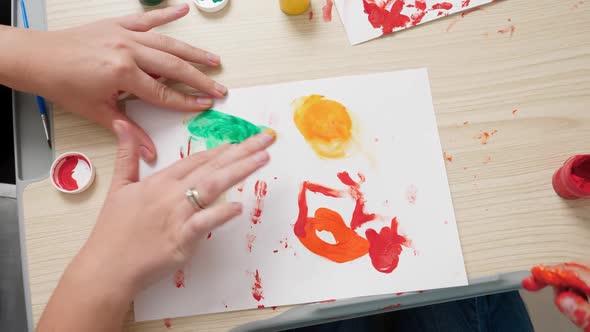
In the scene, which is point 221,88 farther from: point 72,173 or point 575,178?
point 575,178

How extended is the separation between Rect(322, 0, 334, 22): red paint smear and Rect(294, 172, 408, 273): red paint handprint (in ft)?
1.05

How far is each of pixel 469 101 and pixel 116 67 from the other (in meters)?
0.63

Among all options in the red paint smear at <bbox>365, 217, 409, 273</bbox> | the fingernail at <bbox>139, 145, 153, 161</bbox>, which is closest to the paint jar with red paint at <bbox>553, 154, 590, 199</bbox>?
the red paint smear at <bbox>365, 217, 409, 273</bbox>

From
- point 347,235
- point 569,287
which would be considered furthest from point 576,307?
point 347,235

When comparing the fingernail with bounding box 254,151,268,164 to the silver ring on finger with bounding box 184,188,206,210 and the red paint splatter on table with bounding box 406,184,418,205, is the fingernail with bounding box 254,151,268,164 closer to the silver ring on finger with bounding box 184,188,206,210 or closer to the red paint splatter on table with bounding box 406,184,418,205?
the silver ring on finger with bounding box 184,188,206,210

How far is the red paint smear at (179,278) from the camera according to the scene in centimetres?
68

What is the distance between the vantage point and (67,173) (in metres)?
0.72

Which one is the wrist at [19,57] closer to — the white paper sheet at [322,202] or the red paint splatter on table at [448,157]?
the white paper sheet at [322,202]

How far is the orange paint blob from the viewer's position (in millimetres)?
732

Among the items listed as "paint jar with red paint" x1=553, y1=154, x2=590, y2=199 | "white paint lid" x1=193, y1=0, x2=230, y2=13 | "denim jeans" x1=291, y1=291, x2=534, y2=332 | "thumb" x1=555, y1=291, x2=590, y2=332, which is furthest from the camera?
"denim jeans" x1=291, y1=291, x2=534, y2=332

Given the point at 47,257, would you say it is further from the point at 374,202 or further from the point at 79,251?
the point at 374,202

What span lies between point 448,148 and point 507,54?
0.23m

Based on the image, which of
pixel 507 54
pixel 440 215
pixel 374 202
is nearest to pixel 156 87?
pixel 374 202

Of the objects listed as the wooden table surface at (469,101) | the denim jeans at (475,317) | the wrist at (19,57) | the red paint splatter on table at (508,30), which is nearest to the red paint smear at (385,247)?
the wooden table surface at (469,101)
